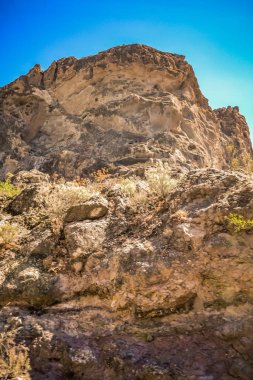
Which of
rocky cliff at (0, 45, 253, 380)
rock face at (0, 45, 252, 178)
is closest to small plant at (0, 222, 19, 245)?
rocky cliff at (0, 45, 253, 380)

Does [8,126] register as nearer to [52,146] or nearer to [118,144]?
[52,146]

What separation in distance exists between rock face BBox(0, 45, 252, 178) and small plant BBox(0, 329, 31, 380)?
41.0 ft

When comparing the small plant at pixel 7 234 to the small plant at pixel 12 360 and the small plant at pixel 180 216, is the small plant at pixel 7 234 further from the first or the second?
the small plant at pixel 180 216

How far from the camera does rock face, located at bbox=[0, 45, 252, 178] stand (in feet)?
57.6

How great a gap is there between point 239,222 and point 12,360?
3484mm

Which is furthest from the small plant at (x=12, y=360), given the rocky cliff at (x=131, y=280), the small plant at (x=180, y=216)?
the small plant at (x=180, y=216)

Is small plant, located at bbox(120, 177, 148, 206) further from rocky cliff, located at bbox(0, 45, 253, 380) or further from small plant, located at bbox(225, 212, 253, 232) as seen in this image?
small plant, located at bbox(225, 212, 253, 232)

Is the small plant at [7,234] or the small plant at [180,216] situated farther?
the small plant at [7,234]

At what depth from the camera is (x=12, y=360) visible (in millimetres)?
3844

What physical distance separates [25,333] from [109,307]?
124cm

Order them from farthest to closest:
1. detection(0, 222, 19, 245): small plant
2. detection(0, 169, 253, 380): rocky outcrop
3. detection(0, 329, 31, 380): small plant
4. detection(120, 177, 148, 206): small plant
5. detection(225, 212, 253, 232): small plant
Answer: detection(120, 177, 148, 206): small plant
detection(0, 222, 19, 245): small plant
detection(225, 212, 253, 232): small plant
detection(0, 169, 253, 380): rocky outcrop
detection(0, 329, 31, 380): small plant

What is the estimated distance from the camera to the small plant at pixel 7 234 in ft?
19.3

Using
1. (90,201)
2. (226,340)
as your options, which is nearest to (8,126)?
(90,201)

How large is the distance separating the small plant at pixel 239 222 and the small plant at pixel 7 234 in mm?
3968
